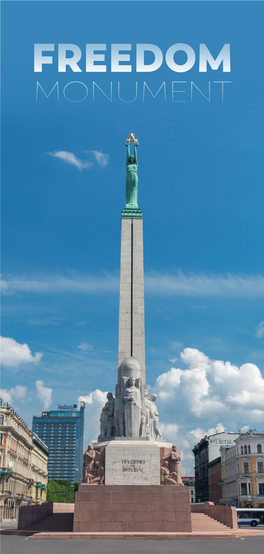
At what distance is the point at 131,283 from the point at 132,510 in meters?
13.7

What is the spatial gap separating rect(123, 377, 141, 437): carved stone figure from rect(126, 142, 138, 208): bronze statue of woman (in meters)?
12.8

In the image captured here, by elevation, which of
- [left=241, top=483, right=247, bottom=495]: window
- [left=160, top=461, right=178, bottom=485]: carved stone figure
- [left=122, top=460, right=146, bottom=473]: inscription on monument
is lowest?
[left=241, top=483, right=247, bottom=495]: window

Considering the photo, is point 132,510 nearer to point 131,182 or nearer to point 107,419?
point 107,419

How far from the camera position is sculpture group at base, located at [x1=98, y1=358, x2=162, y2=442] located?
26.5 m

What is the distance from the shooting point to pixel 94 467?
2472cm

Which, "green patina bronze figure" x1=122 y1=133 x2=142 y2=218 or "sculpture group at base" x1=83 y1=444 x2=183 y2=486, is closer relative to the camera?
"sculpture group at base" x1=83 y1=444 x2=183 y2=486

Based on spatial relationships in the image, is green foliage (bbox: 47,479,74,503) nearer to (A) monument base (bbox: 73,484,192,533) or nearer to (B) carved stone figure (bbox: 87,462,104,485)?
(B) carved stone figure (bbox: 87,462,104,485)

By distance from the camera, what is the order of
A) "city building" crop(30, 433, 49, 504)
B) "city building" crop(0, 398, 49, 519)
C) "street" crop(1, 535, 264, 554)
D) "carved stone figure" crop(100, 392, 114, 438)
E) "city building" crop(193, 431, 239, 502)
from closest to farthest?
"street" crop(1, 535, 264, 554), "carved stone figure" crop(100, 392, 114, 438), "city building" crop(0, 398, 49, 519), "city building" crop(30, 433, 49, 504), "city building" crop(193, 431, 239, 502)

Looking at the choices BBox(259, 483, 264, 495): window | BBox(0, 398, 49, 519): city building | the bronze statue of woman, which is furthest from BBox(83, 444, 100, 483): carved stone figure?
BBox(259, 483, 264, 495): window

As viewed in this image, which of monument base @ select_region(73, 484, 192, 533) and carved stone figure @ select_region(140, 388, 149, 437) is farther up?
carved stone figure @ select_region(140, 388, 149, 437)

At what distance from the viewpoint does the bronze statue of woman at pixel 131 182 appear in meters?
34.4

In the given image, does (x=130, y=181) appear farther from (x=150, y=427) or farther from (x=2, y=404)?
(x=2, y=404)

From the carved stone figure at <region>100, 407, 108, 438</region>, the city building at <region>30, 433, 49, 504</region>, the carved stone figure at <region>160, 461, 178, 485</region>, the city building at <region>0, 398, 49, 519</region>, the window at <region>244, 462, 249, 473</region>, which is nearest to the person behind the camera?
the carved stone figure at <region>160, 461, 178, 485</region>

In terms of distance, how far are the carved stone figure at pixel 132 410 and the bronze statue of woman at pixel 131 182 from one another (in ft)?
42.0
